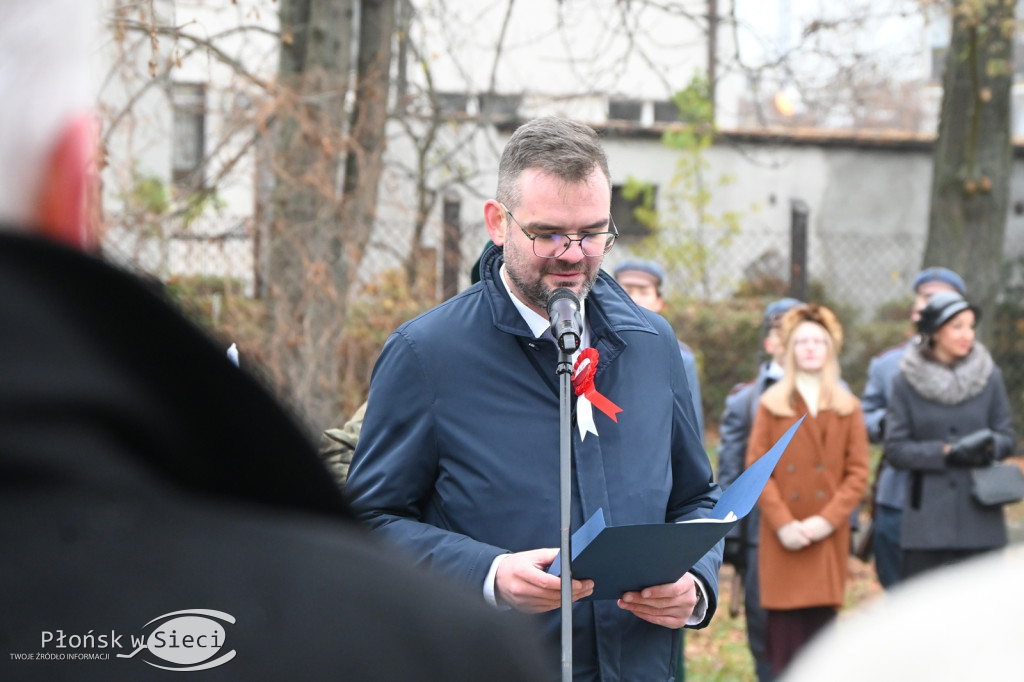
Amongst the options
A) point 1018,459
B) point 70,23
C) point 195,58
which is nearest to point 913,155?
point 1018,459

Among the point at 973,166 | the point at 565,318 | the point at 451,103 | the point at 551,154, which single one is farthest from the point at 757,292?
the point at 565,318

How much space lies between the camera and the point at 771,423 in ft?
19.3

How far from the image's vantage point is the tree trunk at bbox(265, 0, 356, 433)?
646 centimetres

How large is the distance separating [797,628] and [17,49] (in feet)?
18.5

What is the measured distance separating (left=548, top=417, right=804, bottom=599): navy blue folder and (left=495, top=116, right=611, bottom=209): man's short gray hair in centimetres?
78

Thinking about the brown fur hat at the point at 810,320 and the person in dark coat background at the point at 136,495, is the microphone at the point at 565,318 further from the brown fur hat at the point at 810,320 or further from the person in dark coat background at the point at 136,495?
the brown fur hat at the point at 810,320

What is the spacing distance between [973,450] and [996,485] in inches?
9.1

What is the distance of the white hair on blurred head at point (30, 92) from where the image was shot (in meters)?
0.70

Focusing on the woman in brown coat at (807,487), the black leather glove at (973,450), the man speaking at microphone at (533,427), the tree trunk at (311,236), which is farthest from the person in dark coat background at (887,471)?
the man speaking at microphone at (533,427)

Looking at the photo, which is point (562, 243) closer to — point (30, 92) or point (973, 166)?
point (30, 92)

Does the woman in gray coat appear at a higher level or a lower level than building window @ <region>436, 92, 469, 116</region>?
lower

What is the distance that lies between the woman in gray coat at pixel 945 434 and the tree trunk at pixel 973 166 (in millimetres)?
4703

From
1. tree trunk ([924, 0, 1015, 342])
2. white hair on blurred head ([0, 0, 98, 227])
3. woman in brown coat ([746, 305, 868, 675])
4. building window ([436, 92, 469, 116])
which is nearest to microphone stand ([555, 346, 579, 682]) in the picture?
white hair on blurred head ([0, 0, 98, 227])

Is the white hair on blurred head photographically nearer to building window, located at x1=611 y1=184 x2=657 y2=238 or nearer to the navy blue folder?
the navy blue folder
